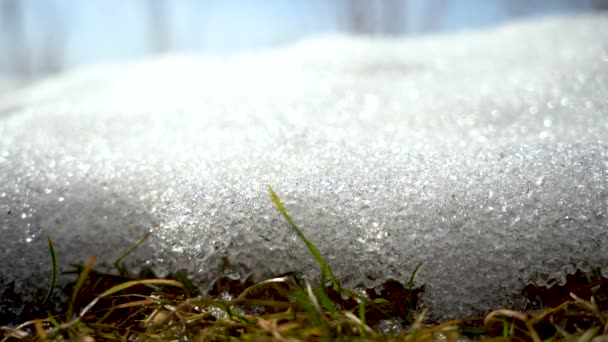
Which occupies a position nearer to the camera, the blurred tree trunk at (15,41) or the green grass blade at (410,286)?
the green grass blade at (410,286)

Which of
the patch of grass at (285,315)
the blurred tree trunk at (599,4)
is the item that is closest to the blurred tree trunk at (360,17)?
the blurred tree trunk at (599,4)

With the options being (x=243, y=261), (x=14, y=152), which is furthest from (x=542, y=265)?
(x=14, y=152)

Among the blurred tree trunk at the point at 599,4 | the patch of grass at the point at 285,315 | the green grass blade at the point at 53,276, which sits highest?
the blurred tree trunk at the point at 599,4

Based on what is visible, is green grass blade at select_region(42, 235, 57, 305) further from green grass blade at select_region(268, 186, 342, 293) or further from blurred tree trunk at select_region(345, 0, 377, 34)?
blurred tree trunk at select_region(345, 0, 377, 34)

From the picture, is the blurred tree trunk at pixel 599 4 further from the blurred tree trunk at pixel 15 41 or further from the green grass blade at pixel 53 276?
the blurred tree trunk at pixel 15 41

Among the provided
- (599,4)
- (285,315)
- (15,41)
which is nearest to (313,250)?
(285,315)

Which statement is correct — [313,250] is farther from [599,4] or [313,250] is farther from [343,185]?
[599,4]

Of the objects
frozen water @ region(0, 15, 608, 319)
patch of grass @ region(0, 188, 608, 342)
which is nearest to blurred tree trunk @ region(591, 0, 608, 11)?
frozen water @ region(0, 15, 608, 319)
